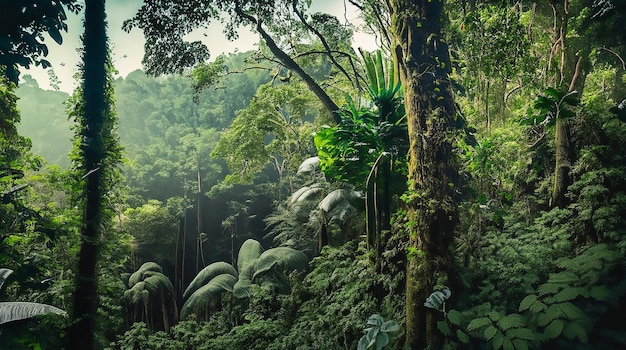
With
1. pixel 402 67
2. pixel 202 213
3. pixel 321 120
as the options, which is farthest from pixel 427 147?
pixel 202 213

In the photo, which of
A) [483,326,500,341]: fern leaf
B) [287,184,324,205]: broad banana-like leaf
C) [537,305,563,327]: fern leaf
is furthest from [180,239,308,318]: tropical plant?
[537,305,563,327]: fern leaf

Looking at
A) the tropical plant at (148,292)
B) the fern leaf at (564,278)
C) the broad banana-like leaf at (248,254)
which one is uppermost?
the fern leaf at (564,278)

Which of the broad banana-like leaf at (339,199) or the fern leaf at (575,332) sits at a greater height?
the broad banana-like leaf at (339,199)

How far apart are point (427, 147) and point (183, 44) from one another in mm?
5740

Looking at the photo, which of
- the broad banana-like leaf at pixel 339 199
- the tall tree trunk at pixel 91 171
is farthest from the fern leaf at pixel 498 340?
the tall tree trunk at pixel 91 171

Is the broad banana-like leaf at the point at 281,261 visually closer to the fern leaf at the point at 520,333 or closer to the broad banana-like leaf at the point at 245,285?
the broad banana-like leaf at the point at 245,285

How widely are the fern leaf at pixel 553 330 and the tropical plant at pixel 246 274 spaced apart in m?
5.68

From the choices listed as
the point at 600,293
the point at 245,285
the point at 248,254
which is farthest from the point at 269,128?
the point at 600,293

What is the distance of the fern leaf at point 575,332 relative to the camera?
2008 mm

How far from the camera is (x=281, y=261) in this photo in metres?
8.04

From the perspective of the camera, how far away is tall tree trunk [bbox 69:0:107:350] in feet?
11.0

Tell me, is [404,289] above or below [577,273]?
below

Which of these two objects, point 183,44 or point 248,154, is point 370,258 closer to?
point 183,44

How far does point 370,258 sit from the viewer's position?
13.2 feet
